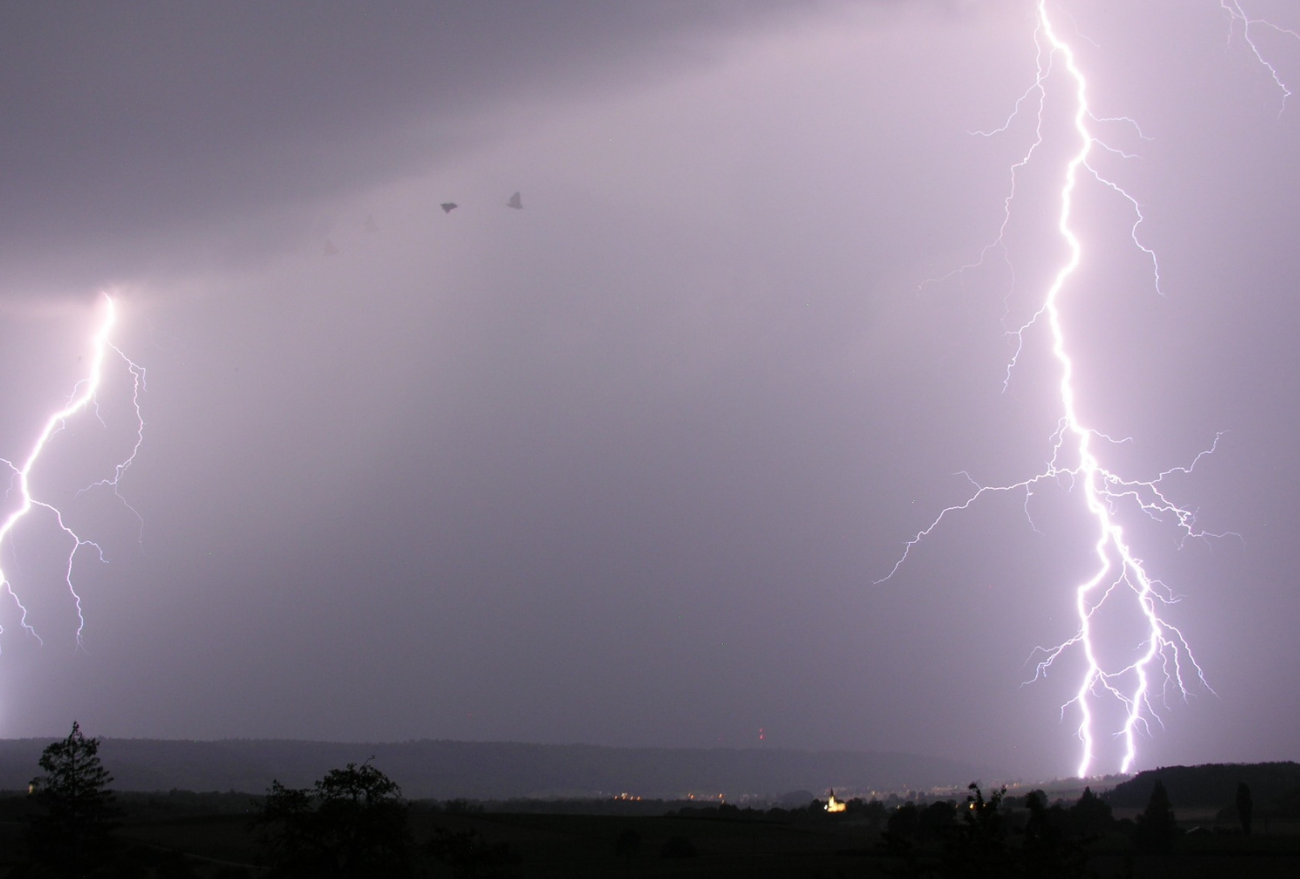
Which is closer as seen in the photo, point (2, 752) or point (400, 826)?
point (400, 826)

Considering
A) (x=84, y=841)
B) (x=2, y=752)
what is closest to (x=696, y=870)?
(x=84, y=841)

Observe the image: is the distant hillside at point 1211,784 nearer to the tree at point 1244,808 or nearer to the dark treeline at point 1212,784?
the dark treeline at point 1212,784

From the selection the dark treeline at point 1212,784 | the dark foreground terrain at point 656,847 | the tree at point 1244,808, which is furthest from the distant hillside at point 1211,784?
the tree at point 1244,808

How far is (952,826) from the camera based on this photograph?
1286 centimetres

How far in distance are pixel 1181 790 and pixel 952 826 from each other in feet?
289

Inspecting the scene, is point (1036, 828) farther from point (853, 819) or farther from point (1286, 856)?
point (853, 819)

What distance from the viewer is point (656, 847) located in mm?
48562

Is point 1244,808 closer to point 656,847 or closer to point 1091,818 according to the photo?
point 1091,818

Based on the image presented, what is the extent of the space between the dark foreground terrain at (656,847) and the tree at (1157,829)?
58cm

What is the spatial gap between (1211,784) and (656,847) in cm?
6097

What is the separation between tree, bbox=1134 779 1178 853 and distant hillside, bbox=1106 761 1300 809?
34.8 metres

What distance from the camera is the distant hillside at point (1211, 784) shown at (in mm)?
81438

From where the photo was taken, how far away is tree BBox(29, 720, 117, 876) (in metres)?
18.8

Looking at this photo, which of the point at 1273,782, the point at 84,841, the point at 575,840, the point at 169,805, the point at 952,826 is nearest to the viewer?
the point at 952,826
